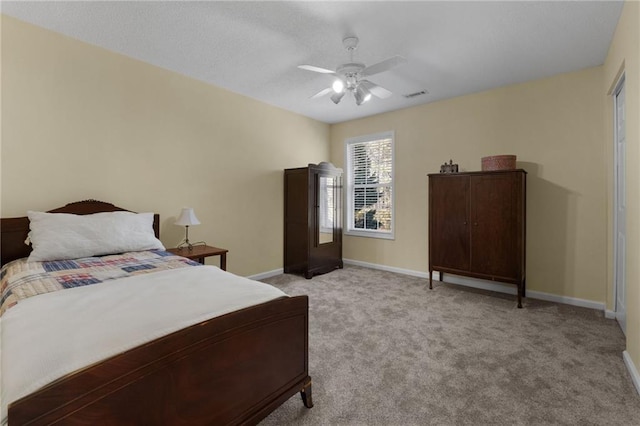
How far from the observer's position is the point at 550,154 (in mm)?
3467

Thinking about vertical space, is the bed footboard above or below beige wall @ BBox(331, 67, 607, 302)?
below

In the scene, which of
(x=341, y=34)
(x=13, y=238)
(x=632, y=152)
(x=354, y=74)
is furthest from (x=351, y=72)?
(x=13, y=238)

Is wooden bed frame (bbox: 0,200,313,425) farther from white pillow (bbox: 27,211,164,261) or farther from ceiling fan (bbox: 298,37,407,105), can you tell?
ceiling fan (bbox: 298,37,407,105)

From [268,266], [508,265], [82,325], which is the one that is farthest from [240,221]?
[508,265]

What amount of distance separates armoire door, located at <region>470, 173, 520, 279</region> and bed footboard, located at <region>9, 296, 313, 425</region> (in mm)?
2690

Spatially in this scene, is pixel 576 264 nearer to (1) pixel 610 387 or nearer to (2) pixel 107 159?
(1) pixel 610 387

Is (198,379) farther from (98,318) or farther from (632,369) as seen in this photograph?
(632,369)

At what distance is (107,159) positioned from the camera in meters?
3.00

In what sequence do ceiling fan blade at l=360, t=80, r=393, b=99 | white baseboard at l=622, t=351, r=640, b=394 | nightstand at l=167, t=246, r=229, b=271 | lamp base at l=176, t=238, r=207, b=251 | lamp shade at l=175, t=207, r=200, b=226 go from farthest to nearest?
lamp base at l=176, t=238, r=207, b=251 → lamp shade at l=175, t=207, r=200, b=226 → nightstand at l=167, t=246, r=229, b=271 → ceiling fan blade at l=360, t=80, r=393, b=99 → white baseboard at l=622, t=351, r=640, b=394

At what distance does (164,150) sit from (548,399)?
3997mm

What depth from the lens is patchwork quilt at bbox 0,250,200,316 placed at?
1.65m

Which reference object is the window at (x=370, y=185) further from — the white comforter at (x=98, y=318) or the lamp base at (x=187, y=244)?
the white comforter at (x=98, y=318)

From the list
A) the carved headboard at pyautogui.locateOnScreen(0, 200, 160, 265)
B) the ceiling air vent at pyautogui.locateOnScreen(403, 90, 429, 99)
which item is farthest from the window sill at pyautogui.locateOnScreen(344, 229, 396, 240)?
the carved headboard at pyautogui.locateOnScreen(0, 200, 160, 265)

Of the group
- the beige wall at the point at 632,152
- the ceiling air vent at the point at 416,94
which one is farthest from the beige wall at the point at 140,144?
the beige wall at the point at 632,152
